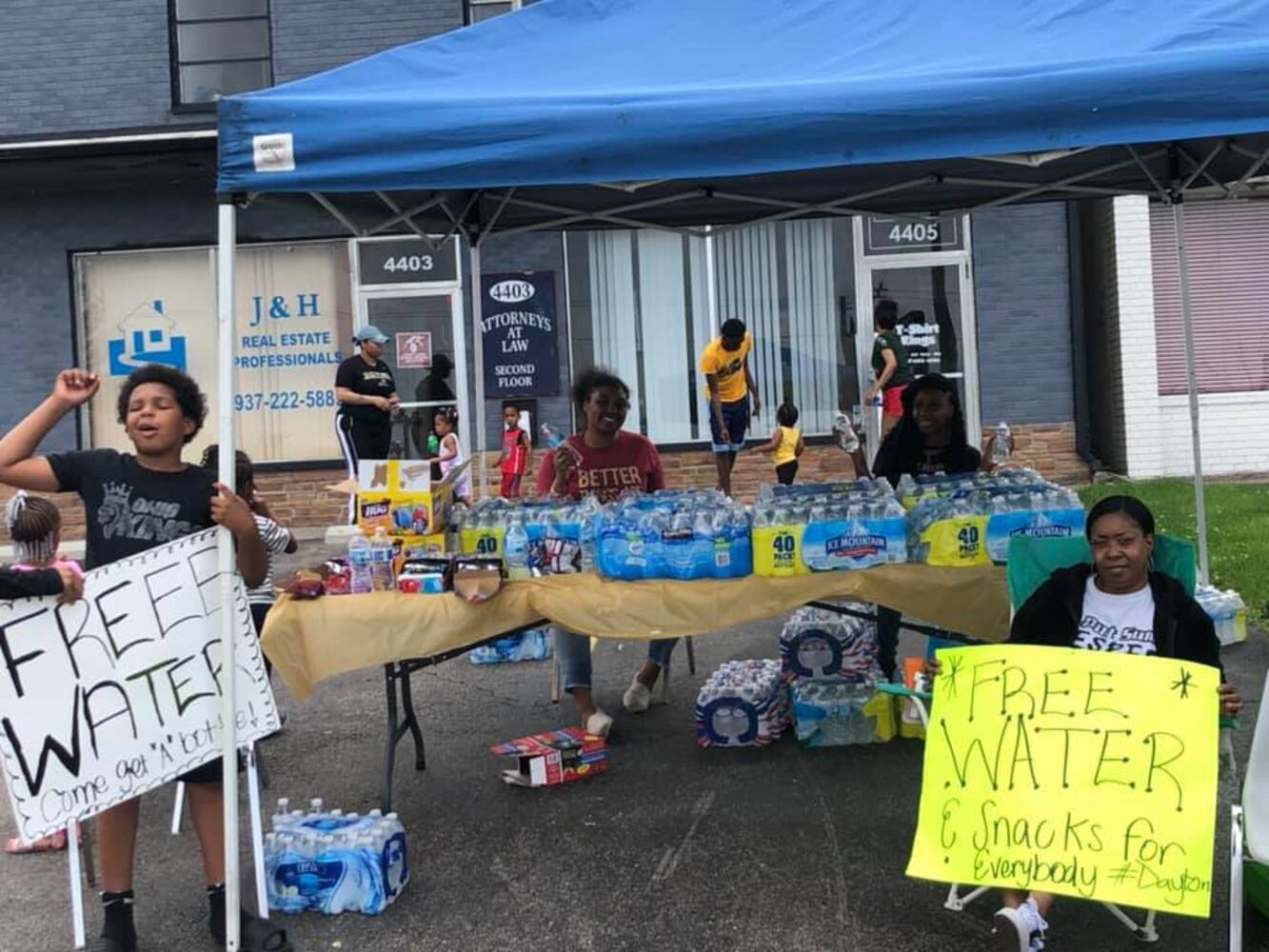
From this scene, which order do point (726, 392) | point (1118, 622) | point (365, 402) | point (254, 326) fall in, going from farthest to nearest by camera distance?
1. point (254, 326)
2. point (726, 392)
3. point (365, 402)
4. point (1118, 622)

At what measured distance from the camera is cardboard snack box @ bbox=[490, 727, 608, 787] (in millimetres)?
4570

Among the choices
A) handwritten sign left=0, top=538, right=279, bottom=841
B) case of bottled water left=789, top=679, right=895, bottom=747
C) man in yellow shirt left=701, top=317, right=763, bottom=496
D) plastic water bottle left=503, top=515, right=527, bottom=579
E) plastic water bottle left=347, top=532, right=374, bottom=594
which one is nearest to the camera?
handwritten sign left=0, top=538, right=279, bottom=841

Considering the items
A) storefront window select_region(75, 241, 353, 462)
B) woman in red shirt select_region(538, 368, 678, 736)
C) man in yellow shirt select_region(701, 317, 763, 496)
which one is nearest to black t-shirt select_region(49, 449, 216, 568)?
woman in red shirt select_region(538, 368, 678, 736)

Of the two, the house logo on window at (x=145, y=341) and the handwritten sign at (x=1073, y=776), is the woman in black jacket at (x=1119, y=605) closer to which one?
the handwritten sign at (x=1073, y=776)

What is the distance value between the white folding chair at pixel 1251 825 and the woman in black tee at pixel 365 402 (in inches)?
268

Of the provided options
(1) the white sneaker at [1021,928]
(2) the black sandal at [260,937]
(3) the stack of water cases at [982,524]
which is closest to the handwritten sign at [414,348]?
(3) the stack of water cases at [982,524]

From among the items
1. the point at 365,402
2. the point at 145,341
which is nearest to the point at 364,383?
the point at 365,402

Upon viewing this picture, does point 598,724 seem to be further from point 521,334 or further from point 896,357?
point 521,334

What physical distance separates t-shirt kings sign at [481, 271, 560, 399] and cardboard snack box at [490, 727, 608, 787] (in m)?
7.29

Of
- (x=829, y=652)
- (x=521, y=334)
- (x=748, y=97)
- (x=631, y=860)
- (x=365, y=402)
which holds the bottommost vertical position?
(x=631, y=860)

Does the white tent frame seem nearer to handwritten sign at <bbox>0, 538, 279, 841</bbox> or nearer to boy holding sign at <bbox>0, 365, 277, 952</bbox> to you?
boy holding sign at <bbox>0, 365, 277, 952</bbox>

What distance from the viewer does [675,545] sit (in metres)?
3.98

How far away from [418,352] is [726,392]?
12.1ft

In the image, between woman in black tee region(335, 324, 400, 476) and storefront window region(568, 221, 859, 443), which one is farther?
storefront window region(568, 221, 859, 443)
